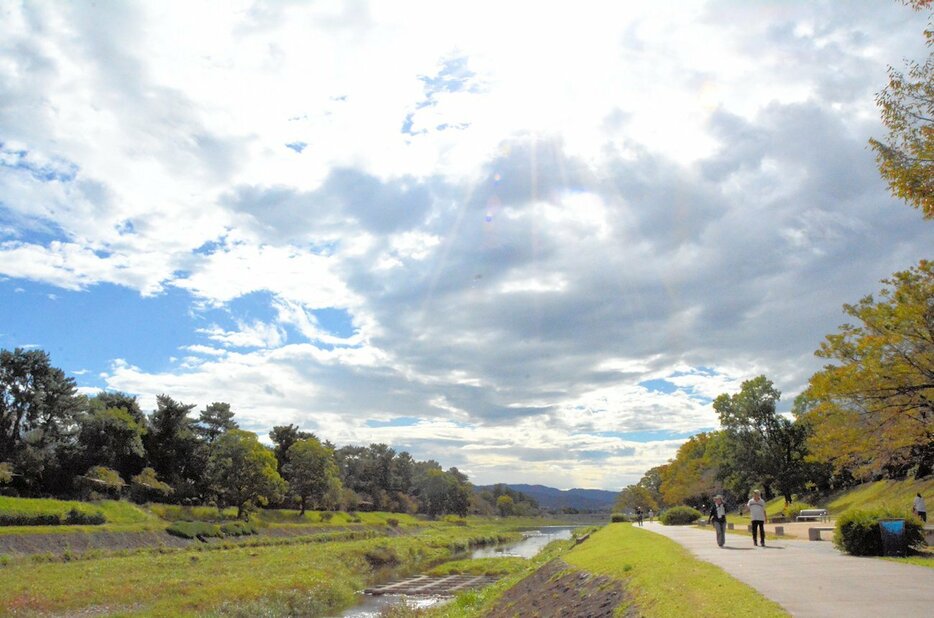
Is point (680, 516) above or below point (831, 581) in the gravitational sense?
below

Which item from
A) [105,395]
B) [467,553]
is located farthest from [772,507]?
[105,395]

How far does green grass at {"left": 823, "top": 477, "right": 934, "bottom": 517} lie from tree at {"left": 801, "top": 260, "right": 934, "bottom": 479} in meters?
14.3

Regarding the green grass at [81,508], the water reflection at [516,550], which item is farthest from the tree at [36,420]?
the water reflection at [516,550]

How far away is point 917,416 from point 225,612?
28.8 metres

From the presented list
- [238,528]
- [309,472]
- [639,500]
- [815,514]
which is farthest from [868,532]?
[639,500]

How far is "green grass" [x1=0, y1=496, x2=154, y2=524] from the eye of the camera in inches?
1790

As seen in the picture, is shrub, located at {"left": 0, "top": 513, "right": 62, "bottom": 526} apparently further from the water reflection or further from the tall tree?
the water reflection

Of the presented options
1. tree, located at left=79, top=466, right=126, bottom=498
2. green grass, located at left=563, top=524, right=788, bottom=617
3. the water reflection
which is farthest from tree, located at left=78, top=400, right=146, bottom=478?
green grass, located at left=563, top=524, right=788, bottom=617

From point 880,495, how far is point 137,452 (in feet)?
221

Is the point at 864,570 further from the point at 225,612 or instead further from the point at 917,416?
the point at 225,612

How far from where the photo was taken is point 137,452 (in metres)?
66.1

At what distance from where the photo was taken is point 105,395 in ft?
233

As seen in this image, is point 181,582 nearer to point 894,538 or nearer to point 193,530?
point 193,530

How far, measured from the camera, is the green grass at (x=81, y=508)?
149 feet
